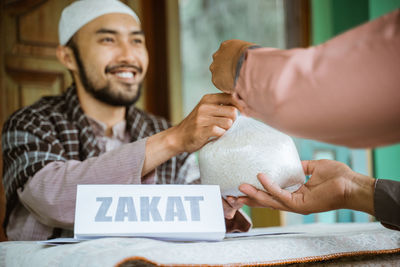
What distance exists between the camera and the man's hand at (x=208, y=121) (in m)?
0.95

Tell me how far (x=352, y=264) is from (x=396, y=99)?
343 millimetres

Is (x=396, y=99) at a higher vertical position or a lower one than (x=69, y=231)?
higher

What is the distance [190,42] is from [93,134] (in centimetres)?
111

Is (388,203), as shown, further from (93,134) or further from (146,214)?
(93,134)

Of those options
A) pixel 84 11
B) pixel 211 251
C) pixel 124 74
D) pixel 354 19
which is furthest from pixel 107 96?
pixel 354 19

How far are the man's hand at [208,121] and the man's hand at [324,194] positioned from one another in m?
0.16

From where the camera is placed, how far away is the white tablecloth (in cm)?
61

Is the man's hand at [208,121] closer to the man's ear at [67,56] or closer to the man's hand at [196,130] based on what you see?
the man's hand at [196,130]

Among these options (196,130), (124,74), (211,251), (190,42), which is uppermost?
(190,42)

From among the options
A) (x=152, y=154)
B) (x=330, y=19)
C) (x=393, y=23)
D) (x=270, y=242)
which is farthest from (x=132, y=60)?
(x=330, y=19)

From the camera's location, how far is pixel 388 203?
80 centimetres

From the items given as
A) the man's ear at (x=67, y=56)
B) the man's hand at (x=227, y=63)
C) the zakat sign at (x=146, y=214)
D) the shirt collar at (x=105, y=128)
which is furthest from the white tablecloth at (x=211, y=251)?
the man's ear at (x=67, y=56)

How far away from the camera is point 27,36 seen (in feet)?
6.19

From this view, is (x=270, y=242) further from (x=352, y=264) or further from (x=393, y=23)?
(x=393, y=23)
